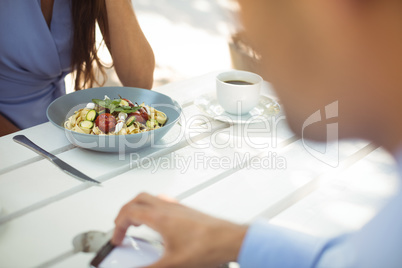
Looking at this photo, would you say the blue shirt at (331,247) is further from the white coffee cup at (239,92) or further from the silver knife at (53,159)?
the white coffee cup at (239,92)

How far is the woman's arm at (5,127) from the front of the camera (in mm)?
1599

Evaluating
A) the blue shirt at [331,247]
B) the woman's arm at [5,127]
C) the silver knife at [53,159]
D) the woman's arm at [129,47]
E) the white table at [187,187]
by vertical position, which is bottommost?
the woman's arm at [5,127]

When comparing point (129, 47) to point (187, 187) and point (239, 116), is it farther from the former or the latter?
point (187, 187)

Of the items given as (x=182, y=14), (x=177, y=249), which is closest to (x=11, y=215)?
(x=177, y=249)

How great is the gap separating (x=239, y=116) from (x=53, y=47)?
2.44 feet

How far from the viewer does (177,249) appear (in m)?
0.68

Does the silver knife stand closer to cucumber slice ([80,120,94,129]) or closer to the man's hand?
cucumber slice ([80,120,94,129])

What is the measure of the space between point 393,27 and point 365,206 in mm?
595

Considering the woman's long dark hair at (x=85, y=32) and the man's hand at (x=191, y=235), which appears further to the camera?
the woman's long dark hair at (x=85, y=32)

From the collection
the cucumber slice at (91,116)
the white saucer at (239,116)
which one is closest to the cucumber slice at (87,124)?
the cucumber slice at (91,116)

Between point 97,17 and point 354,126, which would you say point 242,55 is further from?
point 97,17

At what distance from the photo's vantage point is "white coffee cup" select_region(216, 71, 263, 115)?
1246mm

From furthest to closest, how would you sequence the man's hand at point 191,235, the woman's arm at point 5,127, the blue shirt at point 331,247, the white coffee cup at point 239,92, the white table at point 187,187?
the woman's arm at point 5,127 < the white coffee cup at point 239,92 < the white table at point 187,187 < the man's hand at point 191,235 < the blue shirt at point 331,247

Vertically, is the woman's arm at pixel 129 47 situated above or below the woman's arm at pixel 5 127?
above
